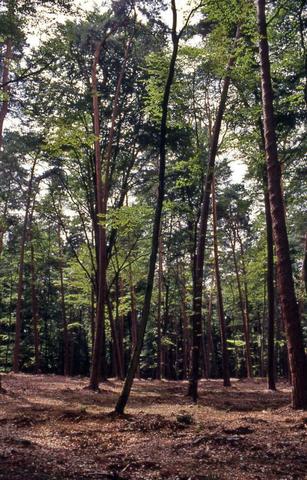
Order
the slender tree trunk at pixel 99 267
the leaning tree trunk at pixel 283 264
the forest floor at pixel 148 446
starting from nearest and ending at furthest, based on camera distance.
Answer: the forest floor at pixel 148 446, the leaning tree trunk at pixel 283 264, the slender tree trunk at pixel 99 267

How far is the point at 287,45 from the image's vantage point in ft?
49.9

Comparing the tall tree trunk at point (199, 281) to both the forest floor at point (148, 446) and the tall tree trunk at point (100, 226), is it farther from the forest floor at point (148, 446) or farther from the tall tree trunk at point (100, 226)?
the tall tree trunk at point (100, 226)

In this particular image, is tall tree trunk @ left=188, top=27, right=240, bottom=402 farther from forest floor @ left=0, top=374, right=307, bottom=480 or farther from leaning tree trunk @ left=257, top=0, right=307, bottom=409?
leaning tree trunk @ left=257, top=0, right=307, bottom=409

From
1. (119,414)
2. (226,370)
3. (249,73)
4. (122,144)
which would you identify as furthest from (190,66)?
(226,370)

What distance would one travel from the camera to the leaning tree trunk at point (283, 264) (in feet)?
31.8

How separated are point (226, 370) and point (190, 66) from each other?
47.6ft

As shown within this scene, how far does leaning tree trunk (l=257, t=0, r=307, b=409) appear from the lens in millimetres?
9688

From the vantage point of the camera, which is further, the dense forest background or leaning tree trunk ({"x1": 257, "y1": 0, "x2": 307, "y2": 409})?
the dense forest background

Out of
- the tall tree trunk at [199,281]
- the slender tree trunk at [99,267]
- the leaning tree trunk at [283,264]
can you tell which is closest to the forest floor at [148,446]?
the leaning tree trunk at [283,264]

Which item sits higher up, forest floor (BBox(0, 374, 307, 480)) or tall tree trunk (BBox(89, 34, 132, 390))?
tall tree trunk (BBox(89, 34, 132, 390))

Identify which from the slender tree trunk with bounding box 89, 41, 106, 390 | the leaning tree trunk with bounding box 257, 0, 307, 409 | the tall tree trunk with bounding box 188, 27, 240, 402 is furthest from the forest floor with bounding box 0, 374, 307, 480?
the slender tree trunk with bounding box 89, 41, 106, 390

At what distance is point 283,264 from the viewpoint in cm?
1014

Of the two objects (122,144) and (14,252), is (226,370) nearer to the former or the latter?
(122,144)

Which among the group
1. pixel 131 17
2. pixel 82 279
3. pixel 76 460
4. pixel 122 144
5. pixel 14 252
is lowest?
pixel 76 460
